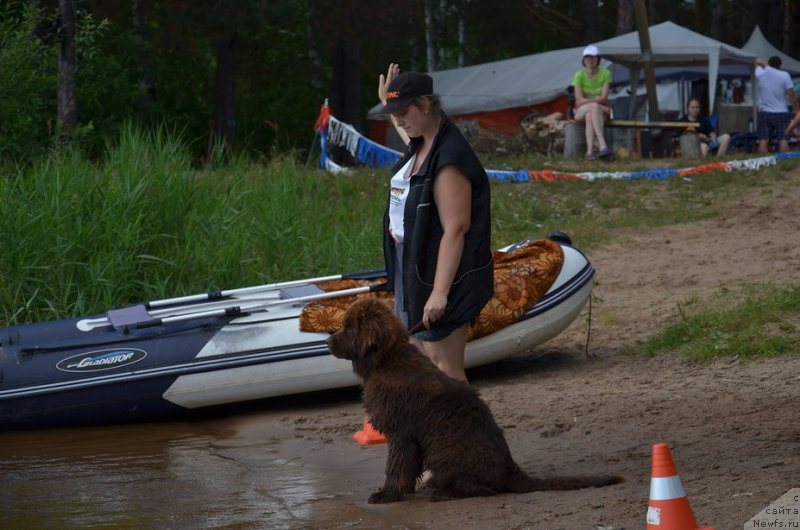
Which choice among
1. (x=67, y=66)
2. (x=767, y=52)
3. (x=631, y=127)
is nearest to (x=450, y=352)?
(x=631, y=127)

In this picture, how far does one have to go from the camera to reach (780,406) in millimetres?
6008

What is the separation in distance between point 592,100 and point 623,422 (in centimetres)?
1081

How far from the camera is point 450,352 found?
17.5 feet

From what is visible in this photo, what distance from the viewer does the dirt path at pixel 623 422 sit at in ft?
15.5

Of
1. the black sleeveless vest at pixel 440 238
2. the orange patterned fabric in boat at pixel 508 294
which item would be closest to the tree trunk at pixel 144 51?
the orange patterned fabric in boat at pixel 508 294

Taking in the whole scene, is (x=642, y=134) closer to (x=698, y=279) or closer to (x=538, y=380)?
(x=698, y=279)

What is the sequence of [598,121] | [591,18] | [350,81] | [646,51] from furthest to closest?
[591,18], [350,81], [646,51], [598,121]

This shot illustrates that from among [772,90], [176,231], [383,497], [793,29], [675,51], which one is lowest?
[383,497]

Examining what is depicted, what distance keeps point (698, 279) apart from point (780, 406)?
4.42m

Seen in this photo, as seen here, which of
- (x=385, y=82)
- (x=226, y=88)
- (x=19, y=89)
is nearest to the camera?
(x=385, y=82)

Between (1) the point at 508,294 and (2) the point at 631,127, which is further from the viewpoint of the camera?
(2) the point at 631,127

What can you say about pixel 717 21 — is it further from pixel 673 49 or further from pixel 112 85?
pixel 112 85

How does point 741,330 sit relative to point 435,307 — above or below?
below

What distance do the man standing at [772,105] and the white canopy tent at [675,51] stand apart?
137 cm
